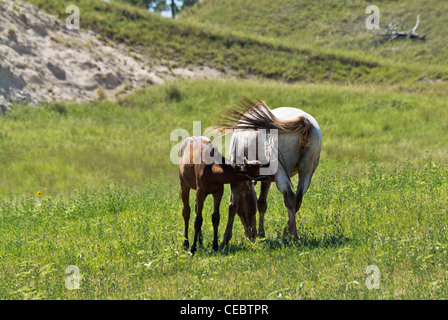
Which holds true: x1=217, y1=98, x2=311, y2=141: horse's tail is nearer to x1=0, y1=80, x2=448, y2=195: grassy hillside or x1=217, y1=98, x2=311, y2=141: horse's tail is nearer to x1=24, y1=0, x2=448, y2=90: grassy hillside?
x1=0, y1=80, x2=448, y2=195: grassy hillside

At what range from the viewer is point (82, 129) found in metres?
22.4

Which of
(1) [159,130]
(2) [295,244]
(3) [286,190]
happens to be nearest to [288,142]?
(3) [286,190]

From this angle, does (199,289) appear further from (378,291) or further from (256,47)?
(256,47)

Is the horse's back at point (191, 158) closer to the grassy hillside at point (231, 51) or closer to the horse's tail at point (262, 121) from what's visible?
the horse's tail at point (262, 121)

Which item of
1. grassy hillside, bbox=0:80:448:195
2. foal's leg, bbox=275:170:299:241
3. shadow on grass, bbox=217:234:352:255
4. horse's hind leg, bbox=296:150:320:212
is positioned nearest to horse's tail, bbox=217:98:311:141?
horse's hind leg, bbox=296:150:320:212

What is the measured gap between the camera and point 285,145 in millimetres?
7586

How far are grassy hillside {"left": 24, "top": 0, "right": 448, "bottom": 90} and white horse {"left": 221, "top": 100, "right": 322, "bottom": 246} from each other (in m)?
30.3

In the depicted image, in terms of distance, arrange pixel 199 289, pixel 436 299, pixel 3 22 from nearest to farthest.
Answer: pixel 436 299
pixel 199 289
pixel 3 22

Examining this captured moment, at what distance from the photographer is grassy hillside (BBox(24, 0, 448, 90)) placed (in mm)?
38250

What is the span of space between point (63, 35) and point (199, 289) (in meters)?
32.0

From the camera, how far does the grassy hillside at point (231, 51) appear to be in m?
38.2

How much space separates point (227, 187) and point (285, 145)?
20.8 feet

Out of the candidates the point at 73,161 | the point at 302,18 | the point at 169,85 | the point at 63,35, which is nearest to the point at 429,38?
the point at 302,18

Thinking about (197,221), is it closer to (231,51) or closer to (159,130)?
(159,130)
